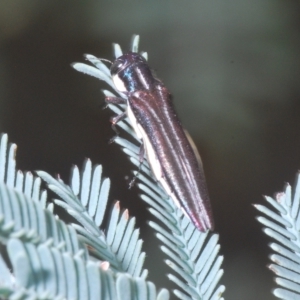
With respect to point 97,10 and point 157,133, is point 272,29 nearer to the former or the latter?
point 97,10

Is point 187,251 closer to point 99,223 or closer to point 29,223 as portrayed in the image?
point 99,223

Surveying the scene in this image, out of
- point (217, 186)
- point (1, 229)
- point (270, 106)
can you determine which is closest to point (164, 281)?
point (217, 186)

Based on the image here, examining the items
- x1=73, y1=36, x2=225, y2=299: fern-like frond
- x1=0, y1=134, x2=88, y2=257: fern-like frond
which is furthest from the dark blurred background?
x1=0, y1=134, x2=88, y2=257: fern-like frond

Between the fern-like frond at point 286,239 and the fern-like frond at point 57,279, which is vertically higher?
the fern-like frond at point 286,239

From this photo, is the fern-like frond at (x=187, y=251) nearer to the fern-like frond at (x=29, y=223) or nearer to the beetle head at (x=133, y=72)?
the fern-like frond at (x=29, y=223)

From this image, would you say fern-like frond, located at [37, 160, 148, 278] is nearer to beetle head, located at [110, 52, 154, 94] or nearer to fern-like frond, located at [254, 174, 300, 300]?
fern-like frond, located at [254, 174, 300, 300]

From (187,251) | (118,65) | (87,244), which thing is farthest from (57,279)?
(118,65)

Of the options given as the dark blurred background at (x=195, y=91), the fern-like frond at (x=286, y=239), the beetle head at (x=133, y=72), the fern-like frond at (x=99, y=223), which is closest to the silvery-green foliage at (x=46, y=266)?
the fern-like frond at (x=99, y=223)
